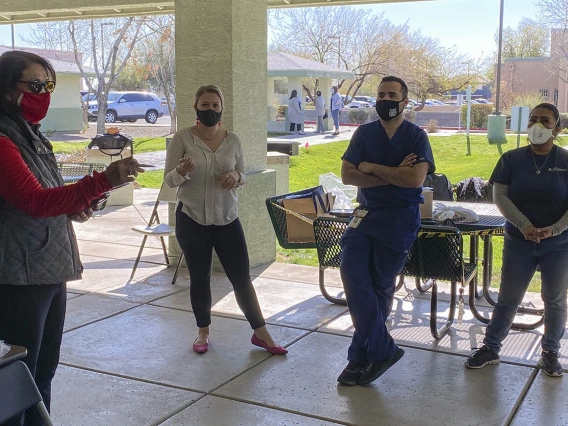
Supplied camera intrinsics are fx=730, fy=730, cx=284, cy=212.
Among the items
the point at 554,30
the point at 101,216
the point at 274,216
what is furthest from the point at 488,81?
the point at 274,216

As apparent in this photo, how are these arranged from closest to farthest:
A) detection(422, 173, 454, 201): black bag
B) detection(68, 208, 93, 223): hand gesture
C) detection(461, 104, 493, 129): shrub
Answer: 1. detection(68, 208, 93, 223): hand gesture
2. detection(422, 173, 454, 201): black bag
3. detection(461, 104, 493, 129): shrub

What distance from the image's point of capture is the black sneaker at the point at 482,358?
16.4 ft

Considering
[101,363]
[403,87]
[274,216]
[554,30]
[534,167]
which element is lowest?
[101,363]

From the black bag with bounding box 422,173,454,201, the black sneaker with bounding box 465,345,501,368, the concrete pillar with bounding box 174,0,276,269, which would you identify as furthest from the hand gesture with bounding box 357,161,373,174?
the concrete pillar with bounding box 174,0,276,269


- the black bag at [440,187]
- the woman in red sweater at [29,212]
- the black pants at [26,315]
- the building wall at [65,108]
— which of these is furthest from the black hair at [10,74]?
the building wall at [65,108]

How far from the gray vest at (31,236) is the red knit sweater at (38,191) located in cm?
12

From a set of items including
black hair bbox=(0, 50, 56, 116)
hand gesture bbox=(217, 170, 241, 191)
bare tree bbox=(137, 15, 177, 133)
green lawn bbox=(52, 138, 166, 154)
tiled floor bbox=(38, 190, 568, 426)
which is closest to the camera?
black hair bbox=(0, 50, 56, 116)

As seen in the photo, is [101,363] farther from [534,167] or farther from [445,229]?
[534,167]

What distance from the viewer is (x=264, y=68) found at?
800 cm

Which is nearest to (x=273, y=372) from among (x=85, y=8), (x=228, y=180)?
(x=228, y=180)

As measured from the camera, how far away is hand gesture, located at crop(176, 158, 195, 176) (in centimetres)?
489

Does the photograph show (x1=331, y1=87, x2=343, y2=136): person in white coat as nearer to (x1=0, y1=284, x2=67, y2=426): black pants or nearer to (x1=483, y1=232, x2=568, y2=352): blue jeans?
(x1=483, y1=232, x2=568, y2=352): blue jeans

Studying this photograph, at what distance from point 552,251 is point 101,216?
8.19 meters

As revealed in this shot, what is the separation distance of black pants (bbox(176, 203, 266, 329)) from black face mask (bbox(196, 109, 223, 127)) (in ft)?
2.03
